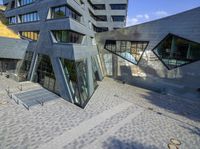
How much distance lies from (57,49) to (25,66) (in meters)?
11.5

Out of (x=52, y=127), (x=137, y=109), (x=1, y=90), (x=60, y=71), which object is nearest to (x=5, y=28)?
(x=1, y=90)

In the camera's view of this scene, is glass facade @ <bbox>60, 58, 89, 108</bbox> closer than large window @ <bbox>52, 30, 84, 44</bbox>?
Yes

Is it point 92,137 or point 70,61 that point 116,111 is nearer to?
point 92,137

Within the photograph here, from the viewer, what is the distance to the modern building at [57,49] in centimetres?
1833

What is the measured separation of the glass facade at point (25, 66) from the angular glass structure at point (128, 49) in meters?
14.1

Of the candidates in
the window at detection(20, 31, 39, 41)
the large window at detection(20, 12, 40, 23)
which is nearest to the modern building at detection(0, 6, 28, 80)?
the window at detection(20, 31, 39, 41)

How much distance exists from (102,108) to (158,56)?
1303 cm

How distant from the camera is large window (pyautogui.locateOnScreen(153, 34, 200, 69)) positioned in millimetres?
21578

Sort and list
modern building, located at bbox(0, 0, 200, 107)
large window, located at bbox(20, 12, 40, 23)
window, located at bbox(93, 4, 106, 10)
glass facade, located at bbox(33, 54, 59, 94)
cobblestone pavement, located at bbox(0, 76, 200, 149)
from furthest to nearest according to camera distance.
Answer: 1. window, located at bbox(93, 4, 106, 10)
2. large window, located at bbox(20, 12, 40, 23)
3. glass facade, located at bbox(33, 54, 59, 94)
4. modern building, located at bbox(0, 0, 200, 107)
5. cobblestone pavement, located at bbox(0, 76, 200, 149)

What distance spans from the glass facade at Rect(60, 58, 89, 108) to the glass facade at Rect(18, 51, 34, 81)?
33.7 feet

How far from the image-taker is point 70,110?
641 inches

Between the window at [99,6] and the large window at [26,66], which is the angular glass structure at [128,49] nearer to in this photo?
the large window at [26,66]

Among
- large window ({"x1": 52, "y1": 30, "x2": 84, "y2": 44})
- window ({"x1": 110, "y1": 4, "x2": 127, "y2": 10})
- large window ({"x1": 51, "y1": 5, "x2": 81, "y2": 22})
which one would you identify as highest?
window ({"x1": 110, "y1": 4, "x2": 127, "y2": 10})

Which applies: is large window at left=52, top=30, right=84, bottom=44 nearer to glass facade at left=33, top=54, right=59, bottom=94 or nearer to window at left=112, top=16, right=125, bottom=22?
glass facade at left=33, top=54, right=59, bottom=94
